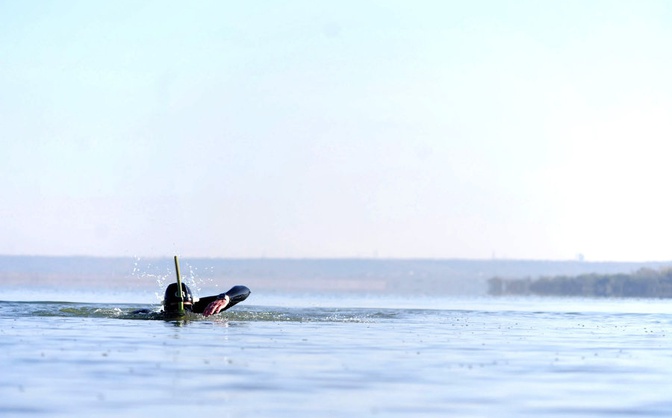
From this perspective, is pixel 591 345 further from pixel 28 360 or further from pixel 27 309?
pixel 27 309

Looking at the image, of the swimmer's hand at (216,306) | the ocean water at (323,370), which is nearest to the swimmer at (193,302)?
the swimmer's hand at (216,306)

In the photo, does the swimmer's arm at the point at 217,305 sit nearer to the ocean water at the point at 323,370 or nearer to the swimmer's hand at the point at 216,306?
the swimmer's hand at the point at 216,306

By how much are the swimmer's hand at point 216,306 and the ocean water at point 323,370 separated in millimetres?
4446

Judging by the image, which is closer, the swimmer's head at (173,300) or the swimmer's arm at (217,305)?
the swimmer's head at (173,300)

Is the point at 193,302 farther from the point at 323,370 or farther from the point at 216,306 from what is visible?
the point at 323,370

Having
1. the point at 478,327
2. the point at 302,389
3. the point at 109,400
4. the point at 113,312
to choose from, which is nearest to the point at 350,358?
the point at 302,389

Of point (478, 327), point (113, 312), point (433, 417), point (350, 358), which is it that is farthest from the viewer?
point (113, 312)

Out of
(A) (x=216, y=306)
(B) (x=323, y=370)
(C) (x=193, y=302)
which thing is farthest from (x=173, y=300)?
(B) (x=323, y=370)

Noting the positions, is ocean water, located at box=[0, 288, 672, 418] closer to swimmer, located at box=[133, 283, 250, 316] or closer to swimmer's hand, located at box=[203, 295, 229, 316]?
swimmer, located at box=[133, 283, 250, 316]

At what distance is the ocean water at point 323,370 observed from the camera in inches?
782

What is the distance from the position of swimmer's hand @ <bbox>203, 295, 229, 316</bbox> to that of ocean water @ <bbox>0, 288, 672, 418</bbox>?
4.45 meters

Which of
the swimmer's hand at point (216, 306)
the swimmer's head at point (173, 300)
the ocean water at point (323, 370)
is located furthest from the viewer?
the swimmer's hand at point (216, 306)

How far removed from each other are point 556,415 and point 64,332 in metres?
20.0

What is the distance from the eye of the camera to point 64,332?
120 ft
